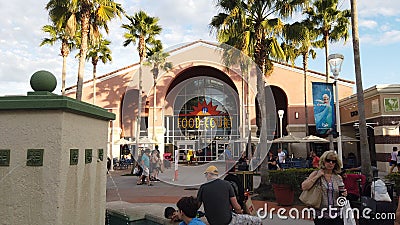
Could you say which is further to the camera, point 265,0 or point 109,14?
point 109,14

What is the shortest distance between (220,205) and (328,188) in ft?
4.41

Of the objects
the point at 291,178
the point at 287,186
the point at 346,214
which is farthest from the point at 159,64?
the point at 287,186

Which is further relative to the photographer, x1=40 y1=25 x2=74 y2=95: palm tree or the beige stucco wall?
x1=40 y1=25 x2=74 y2=95: palm tree

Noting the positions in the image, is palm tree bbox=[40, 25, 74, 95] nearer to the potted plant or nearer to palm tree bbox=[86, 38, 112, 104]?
palm tree bbox=[86, 38, 112, 104]

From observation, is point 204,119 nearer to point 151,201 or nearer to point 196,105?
point 196,105

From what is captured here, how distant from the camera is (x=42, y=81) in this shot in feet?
10.4

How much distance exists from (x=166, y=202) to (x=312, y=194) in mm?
7649

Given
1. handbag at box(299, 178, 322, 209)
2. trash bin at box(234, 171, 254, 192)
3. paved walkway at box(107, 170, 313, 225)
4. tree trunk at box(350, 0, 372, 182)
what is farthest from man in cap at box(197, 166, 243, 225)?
tree trunk at box(350, 0, 372, 182)

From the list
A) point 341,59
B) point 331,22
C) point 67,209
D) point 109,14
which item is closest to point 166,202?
point 341,59

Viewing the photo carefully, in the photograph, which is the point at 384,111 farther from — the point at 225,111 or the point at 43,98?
the point at 43,98

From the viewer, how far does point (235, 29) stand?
1440cm

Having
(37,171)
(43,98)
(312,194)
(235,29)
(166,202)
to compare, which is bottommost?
(166,202)

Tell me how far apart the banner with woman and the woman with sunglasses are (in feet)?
25.6

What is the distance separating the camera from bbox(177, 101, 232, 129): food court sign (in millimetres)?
5824
